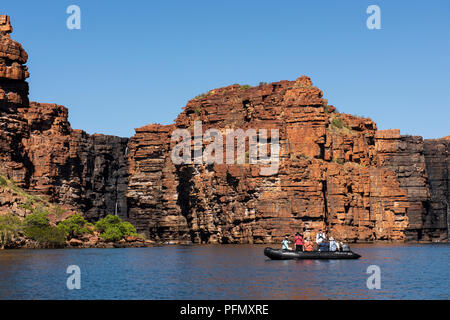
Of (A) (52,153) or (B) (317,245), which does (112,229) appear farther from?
(B) (317,245)

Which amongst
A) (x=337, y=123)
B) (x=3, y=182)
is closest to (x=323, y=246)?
(x=3, y=182)

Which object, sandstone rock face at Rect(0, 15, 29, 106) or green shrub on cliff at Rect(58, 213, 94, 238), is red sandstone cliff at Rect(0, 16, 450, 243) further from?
green shrub on cliff at Rect(58, 213, 94, 238)

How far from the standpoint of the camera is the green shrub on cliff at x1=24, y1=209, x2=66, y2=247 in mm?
111375

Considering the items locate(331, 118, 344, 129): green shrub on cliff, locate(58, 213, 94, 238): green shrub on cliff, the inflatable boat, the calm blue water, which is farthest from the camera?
locate(331, 118, 344, 129): green shrub on cliff

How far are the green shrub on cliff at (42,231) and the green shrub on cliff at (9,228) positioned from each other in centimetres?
168

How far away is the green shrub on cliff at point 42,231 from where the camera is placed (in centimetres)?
11138

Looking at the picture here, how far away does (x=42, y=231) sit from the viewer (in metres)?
112

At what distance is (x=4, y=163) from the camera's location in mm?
133250

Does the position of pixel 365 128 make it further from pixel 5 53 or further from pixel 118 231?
pixel 5 53

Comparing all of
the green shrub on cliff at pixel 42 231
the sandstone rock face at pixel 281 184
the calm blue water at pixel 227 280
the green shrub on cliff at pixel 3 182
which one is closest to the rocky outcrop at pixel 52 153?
the green shrub on cliff at pixel 3 182

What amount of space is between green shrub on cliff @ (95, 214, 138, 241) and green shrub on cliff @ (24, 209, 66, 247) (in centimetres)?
1747

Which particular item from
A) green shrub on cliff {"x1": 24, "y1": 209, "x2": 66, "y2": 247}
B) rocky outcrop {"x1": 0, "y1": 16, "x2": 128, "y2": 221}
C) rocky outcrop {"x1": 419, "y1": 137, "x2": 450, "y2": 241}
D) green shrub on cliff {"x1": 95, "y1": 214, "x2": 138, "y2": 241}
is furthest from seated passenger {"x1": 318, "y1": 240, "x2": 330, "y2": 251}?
rocky outcrop {"x1": 419, "y1": 137, "x2": 450, "y2": 241}

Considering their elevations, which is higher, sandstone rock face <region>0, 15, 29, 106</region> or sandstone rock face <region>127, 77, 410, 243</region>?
sandstone rock face <region>0, 15, 29, 106</region>

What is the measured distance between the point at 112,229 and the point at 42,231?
991 inches
